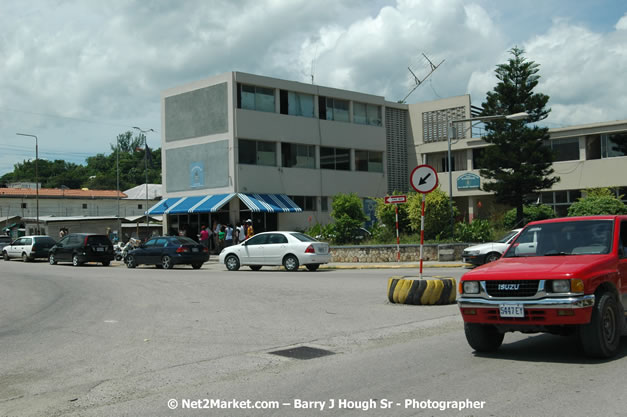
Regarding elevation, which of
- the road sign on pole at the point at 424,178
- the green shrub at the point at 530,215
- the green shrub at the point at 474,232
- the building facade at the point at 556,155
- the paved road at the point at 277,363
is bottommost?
the paved road at the point at 277,363

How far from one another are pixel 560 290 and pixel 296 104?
3729 centimetres

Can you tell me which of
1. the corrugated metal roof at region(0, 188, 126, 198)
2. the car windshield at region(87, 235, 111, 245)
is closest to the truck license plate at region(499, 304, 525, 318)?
the car windshield at region(87, 235, 111, 245)

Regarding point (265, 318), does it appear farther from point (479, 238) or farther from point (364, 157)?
point (364, 157)

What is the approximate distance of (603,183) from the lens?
42625 millimetres

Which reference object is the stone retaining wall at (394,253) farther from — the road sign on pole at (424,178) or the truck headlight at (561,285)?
the truck headlight at (561,285)

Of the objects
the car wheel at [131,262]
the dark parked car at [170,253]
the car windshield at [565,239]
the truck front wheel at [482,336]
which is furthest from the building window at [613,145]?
the truck front wheel at [482,336]

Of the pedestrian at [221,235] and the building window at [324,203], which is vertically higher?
the building window at [324,203]

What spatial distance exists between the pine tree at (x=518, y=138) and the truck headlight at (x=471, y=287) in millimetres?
34213

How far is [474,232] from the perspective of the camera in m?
29.2

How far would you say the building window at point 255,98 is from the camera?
39812mm

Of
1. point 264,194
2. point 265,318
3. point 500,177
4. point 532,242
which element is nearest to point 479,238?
point 500,177

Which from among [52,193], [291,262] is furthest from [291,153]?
[52,193]

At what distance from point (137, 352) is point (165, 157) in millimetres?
35515


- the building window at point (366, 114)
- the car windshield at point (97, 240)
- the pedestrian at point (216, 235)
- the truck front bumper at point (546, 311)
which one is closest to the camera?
the truck front bumper at point (546, 311)
